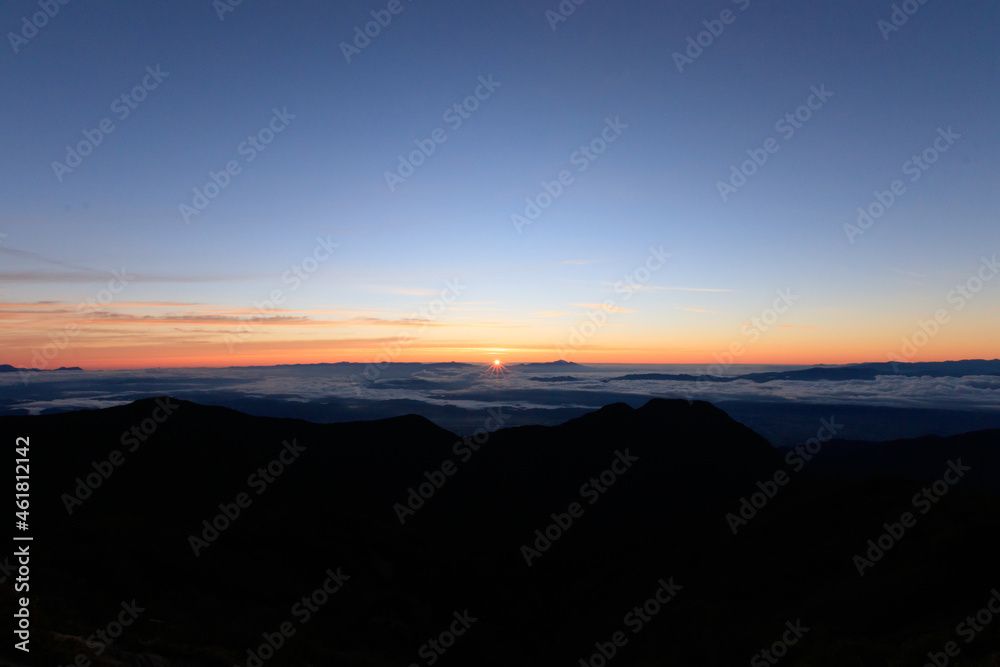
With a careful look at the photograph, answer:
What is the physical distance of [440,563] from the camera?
63094 millimetres

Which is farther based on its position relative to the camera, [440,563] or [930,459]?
[930,459]

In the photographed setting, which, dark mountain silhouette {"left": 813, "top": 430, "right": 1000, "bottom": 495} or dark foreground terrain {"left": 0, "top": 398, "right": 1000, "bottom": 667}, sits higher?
dark foreground terrain {"left": 0, "top": 398, "right": 1000, "bottom": 667}

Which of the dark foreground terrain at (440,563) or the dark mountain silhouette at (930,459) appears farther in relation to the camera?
the dark mountain silhouette at (930,459)

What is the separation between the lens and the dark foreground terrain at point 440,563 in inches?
1179

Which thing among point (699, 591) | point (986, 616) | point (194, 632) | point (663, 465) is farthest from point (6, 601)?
point (663, 465)

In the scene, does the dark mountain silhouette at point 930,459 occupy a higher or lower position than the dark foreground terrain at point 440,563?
lower

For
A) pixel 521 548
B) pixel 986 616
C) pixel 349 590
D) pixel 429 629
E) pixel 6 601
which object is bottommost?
pixel 521 548

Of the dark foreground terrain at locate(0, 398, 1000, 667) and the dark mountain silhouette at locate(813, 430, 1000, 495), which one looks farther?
the dark mountain silhouette at locate(813, 430, 1000, 495)

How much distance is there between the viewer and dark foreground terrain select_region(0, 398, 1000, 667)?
98.2ft

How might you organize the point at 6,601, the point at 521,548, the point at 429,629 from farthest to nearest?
the point at 521,548 → the point at 429,629 → the point at 6,601

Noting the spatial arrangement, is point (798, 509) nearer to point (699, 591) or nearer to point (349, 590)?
point (699, 591)

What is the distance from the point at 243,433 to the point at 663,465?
310 ft

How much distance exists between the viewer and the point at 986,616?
2877cm

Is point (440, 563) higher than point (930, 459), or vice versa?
point (440, 563)
